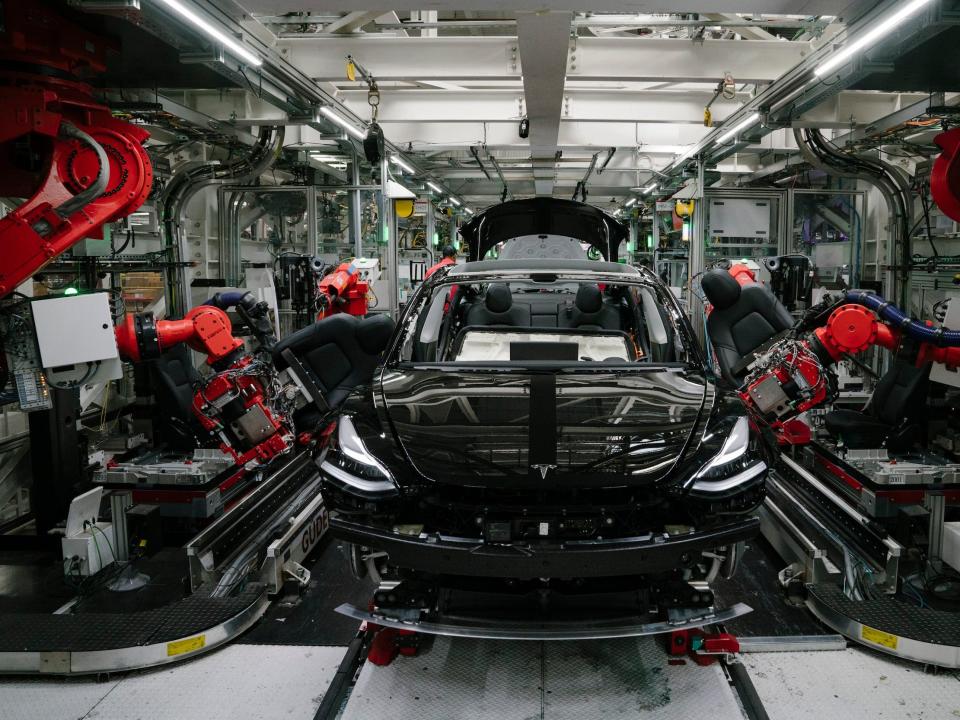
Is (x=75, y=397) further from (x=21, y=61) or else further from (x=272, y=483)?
(x=21, y=61)

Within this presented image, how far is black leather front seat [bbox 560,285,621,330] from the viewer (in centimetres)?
492

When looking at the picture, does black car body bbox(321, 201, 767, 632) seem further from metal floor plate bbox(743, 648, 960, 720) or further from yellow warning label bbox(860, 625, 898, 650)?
yellow warning label bbox(860, 625, 898, 650)

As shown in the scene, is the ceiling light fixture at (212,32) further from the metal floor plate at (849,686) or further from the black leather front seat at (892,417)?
the black leather front seat at (892,417)

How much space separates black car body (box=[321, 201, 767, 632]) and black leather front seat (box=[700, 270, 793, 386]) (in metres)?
2.85

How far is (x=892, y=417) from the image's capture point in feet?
14.9

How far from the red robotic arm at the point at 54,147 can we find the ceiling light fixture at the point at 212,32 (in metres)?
0.56

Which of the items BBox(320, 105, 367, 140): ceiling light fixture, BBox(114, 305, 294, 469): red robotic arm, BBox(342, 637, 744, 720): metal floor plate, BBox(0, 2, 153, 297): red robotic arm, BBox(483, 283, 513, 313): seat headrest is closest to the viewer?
BBox(342, 637, 744, 720): metal floor plate

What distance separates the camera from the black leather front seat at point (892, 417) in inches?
174

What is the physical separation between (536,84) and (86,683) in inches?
197

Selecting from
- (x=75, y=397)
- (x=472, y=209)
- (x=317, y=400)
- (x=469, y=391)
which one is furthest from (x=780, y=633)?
(x=472, y=209)

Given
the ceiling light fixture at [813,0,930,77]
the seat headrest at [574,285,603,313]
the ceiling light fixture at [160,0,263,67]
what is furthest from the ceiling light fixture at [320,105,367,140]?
the ceiling light fixture at [813,0,930,77]

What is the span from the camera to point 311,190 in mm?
8047

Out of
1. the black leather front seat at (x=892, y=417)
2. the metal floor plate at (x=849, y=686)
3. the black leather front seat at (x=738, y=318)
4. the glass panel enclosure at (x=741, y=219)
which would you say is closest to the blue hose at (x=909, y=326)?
the black leather front seat at (x=892, y=417)

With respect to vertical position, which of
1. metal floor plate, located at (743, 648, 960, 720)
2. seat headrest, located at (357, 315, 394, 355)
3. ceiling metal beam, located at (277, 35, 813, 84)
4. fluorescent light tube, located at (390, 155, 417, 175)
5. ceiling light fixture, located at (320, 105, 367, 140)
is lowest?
metal floor plate, located at (743, 648, 960, 720)
